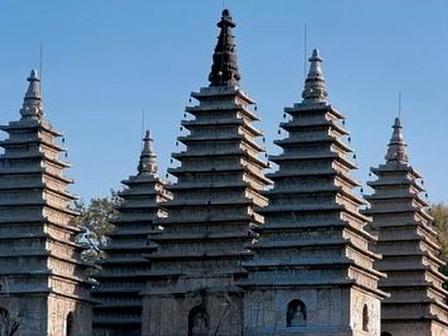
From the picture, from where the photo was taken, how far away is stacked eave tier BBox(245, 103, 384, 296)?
6594 centimetres

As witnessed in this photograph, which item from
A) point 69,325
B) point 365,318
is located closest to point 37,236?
point 69,325

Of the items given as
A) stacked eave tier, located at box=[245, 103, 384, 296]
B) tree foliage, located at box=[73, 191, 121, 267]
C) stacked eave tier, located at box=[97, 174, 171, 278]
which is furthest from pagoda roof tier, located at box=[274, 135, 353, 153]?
tree foliage, located at box=[73, 191, 121, 267]

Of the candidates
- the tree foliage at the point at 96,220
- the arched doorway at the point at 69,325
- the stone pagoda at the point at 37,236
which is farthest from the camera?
the tree foliage at the point at 96,220

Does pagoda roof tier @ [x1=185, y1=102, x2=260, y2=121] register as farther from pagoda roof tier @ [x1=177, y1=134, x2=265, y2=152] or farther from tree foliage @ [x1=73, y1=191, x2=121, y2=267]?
tree foliage @ [x1=73, y1=191, x2=121, y2=267]

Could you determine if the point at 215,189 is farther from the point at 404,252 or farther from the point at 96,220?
the point at 96,220

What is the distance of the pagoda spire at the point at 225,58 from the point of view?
7456cm

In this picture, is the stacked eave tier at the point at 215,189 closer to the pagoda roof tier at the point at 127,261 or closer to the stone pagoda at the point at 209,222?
the stone pagoda at the point at 209,222

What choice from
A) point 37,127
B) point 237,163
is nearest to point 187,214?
point 237,163

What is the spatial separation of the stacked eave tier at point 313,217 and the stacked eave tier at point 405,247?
589 cm

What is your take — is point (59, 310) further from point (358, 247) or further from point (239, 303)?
point (358, 247)

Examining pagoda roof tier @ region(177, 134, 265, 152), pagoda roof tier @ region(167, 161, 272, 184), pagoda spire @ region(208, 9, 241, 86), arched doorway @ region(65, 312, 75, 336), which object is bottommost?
arched doorway @ region(65, 312, 75, 336)

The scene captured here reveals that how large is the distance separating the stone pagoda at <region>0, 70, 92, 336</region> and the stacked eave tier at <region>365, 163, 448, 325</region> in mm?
14094

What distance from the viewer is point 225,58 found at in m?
75.0

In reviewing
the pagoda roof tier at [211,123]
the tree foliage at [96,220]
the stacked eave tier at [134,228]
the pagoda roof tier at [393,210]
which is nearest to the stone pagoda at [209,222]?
the pagoda roof tier at [211,123]
